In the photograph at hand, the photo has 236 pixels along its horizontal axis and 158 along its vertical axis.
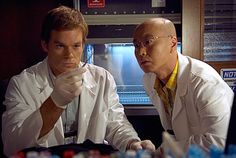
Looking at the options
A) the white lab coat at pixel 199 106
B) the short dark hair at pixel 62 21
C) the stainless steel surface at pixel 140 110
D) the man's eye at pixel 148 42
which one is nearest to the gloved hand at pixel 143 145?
the white lab coat at pixel 199 106

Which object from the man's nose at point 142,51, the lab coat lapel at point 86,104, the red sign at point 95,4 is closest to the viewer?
the man's nose at point 142,51

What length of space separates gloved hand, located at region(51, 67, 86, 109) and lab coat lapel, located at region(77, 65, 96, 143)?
320mm

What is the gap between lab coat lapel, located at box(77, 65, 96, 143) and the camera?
162 cm

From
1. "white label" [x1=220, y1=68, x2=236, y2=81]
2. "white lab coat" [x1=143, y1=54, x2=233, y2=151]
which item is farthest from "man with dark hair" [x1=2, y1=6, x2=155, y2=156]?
"white label" [x1=220, y1=68, x2=236, y2=81]

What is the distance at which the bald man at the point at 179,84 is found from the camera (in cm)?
139

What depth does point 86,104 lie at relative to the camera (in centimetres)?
167

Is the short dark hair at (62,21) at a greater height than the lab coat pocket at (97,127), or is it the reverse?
the short dark hair at (62,21)

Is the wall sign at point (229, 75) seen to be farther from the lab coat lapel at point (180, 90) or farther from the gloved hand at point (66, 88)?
the gloved hand at point (66, 88)

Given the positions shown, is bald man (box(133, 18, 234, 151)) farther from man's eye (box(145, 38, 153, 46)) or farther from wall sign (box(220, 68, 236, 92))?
wall sign (box(220, 68, 236, 92))

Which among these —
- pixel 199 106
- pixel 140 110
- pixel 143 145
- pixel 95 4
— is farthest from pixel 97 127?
pixel 95 4

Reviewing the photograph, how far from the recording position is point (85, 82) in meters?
1.72

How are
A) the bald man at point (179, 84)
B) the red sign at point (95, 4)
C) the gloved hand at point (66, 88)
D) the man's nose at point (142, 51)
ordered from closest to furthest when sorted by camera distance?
the gloved hand at point (66, 88) < the bald man at point (179, 84) < the man's nose at point (142, 51) < the red sign at point (95, 4)

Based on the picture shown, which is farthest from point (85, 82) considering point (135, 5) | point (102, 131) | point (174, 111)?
point (135, 5)

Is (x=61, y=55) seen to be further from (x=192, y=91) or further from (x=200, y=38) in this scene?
(x=200, y=38)
